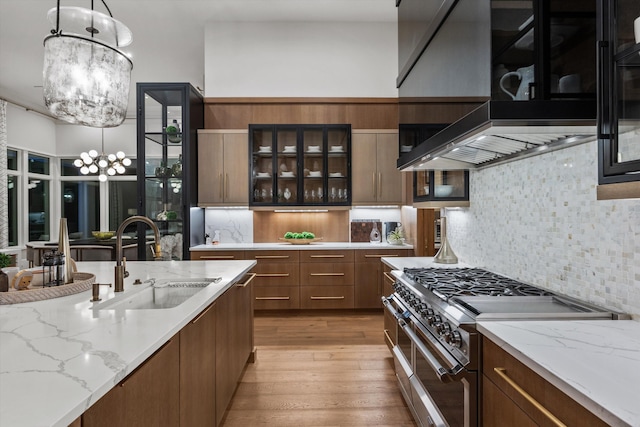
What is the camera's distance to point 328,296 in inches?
182

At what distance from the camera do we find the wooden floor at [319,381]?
2.38 metres

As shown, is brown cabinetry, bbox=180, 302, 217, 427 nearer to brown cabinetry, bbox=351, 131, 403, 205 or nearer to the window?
brown cabinetry, bbox=351, 131, 403, 205

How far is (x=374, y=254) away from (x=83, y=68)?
3.58 m

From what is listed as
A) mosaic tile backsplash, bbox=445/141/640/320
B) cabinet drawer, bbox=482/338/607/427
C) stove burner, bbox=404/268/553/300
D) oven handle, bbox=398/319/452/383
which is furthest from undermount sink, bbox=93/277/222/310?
mosaic tile backsplash, bbox=445/141/640/320

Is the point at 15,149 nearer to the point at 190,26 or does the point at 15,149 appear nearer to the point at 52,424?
the point at 190,26

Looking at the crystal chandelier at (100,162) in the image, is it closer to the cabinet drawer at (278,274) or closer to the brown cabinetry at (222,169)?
the brown cabinetry at (222,169)

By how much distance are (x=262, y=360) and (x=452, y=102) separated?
257cm

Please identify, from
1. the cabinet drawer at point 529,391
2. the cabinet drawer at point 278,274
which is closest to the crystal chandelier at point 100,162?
the cabinet drawer at point 278,274

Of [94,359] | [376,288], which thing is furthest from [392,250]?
[94,359]

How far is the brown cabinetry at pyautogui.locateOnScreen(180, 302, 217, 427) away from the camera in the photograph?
1.53 metres

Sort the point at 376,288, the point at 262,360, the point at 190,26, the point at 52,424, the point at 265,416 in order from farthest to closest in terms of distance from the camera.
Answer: the point at 190,26, the point at 376,288, the point at 262,360, the point at 265,416, the point at 52,424

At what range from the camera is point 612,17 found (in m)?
1.17

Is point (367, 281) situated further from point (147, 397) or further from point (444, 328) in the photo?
point (147, 397)

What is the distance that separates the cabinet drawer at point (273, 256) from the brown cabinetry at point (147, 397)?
10.3 ft
